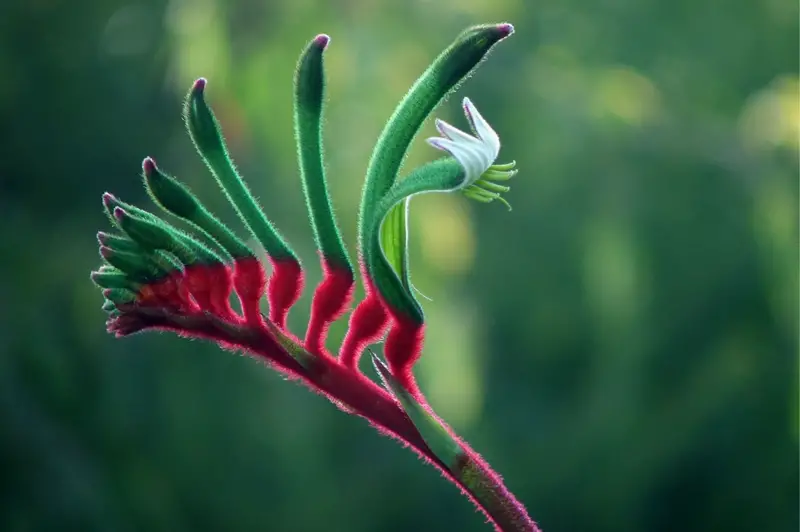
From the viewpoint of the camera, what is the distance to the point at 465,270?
2.13m

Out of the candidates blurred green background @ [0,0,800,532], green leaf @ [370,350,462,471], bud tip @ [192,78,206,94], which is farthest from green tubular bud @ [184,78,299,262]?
blurred green background @ [0,0,800,532]

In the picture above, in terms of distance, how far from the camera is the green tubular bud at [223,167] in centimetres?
52

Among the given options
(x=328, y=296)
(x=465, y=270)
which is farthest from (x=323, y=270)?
(x=465, y=270)

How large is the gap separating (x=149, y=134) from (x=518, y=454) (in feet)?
4.53

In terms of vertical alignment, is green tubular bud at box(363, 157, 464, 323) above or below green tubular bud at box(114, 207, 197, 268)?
below

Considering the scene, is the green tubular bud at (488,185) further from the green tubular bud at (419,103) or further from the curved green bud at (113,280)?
the curved green bud at (113,280)

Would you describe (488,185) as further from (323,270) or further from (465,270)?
(465,270)

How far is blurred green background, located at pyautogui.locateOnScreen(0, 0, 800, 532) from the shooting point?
6.56 feet

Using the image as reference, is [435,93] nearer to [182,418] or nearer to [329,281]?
[329,281]

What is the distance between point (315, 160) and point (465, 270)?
5.27 feet

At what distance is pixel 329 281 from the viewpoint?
21.5 inches

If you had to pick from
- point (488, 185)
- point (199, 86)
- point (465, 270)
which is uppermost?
point (199, 86)

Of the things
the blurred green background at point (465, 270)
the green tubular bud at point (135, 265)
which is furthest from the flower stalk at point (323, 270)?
the blurred green background at point (465, 270)

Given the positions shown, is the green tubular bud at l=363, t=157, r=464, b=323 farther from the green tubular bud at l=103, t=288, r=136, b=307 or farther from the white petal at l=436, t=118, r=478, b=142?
the green tubular bud at l=103, t=288, r=136, b=307
